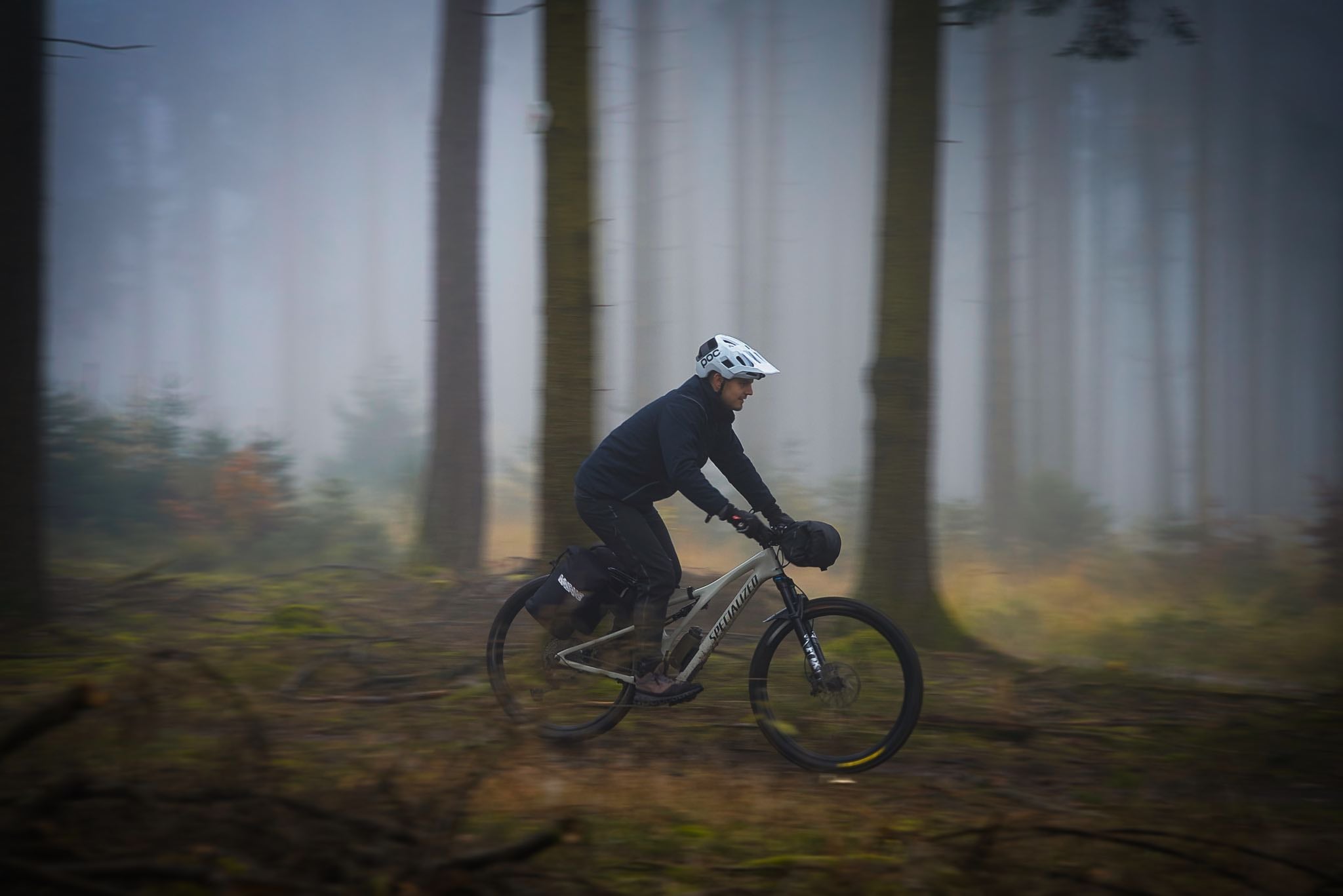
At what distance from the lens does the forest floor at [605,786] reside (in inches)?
138

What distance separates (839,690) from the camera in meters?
4.88

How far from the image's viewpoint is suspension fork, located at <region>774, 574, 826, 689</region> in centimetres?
490

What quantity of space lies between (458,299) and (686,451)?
6.29 metres

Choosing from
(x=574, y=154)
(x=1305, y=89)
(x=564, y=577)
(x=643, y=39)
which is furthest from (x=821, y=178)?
(x=564, y=577)

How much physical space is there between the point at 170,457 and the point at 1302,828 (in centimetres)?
1337

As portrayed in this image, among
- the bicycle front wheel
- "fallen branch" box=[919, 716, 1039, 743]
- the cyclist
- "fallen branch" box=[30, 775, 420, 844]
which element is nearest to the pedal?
the cyclist

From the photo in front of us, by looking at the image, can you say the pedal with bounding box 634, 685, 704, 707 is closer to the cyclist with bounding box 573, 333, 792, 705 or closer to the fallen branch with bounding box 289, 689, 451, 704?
the cyclist with bounding box 573, 333, 792, 705

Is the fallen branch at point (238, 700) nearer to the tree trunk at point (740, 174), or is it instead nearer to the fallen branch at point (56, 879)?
the fallen branch at point (56, 879)

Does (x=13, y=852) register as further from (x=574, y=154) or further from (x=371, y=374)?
(x=371, y=374)

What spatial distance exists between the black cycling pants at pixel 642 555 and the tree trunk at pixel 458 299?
5.52 meters

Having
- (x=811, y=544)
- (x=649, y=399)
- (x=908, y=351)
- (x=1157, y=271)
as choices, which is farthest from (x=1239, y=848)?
(x=1157, y=271)

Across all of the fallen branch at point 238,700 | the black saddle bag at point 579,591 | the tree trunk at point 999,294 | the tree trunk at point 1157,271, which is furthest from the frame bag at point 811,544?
the tree trunk at point 1157,271

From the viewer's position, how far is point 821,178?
23.5 m

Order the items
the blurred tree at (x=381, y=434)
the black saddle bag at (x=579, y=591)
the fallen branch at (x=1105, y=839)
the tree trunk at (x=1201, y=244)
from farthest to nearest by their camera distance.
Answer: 1. the tree trunk at (x=1201, y=244)
2. the blurred tree at (x=381, y=434)
3. the black saddle bag at (x=579, y=591)
4. the fallen branch at (x=1105, y=839)
